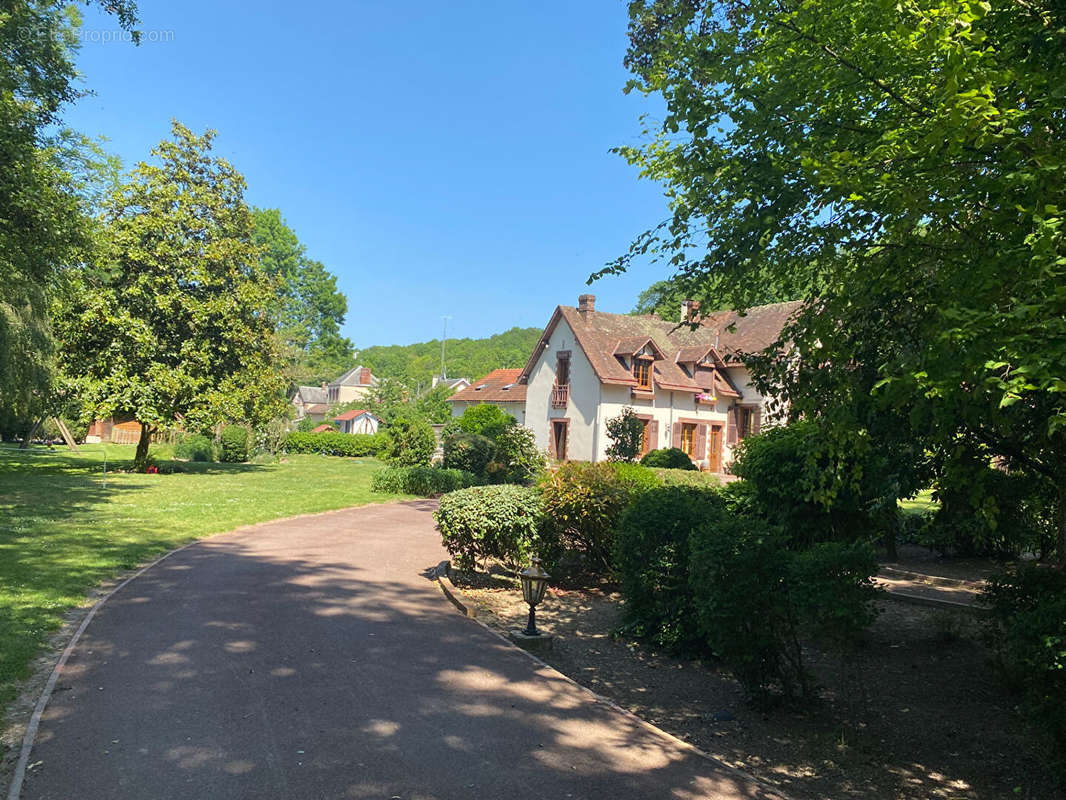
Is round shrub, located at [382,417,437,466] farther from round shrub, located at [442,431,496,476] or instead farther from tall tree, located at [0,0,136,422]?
tall tree, located at [0,0,136,422]

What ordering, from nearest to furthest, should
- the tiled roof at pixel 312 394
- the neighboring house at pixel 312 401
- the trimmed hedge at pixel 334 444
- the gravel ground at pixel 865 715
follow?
the gravel ground at pixel 865 715 → the trimmed hedge at pixel 334 444 → the neighboring house at pixel 312 401 → the tiled roof at pixel 312 394

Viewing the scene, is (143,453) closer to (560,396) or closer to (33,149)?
(33,149)

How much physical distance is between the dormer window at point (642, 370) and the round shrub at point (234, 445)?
21839 millimetres

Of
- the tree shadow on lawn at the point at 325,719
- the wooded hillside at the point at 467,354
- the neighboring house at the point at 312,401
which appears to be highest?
the wooded hillside at the point at 467,354

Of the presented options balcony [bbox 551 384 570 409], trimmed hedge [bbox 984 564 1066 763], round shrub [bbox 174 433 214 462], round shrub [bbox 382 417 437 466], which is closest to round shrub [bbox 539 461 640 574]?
trimmed hedge [bbox 984 564 1066 763]

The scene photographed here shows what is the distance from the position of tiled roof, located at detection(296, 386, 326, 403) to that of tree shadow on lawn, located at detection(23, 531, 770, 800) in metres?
107

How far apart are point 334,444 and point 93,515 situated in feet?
123

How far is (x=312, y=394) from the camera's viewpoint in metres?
114

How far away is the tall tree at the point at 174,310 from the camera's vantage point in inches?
1045

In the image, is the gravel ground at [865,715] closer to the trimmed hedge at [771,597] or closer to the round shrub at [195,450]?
the trimmed hedge at [771,597]

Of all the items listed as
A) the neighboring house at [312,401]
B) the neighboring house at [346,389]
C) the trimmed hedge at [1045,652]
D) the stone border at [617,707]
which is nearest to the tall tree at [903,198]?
the trimmed hedge at [1045,652]

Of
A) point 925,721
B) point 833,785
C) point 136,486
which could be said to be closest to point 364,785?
point 833,785

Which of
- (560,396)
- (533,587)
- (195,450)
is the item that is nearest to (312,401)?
(195,450)

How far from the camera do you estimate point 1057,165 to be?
3.70m
